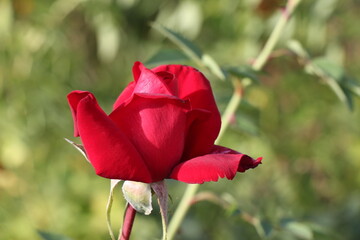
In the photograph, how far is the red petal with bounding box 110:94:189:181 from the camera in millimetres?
442

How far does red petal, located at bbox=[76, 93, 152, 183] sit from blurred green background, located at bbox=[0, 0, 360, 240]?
1.05 m

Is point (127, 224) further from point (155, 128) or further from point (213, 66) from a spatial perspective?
point (213, 66)

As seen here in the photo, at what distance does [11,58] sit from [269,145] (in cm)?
86

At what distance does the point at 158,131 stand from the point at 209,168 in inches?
2.0

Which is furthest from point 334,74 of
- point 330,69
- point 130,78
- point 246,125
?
point 130,78

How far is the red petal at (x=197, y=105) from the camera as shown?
1.51 feet

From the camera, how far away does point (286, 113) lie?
2137 mm

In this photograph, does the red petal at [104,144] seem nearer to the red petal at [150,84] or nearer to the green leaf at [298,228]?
the red petal at [150,84]

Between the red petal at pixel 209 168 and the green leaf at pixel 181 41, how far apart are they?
226mm

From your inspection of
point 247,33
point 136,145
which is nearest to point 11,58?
point 247,33

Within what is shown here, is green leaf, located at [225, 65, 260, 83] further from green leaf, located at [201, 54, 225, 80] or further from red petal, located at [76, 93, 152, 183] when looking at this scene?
red petal, located at [76, 93, 152, 183]

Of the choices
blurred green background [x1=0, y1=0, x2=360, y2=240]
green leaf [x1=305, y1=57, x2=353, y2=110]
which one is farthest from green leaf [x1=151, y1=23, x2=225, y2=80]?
blurred green background [x1=0, y1=0, x2=360, y2=240]

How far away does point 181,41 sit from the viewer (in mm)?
648

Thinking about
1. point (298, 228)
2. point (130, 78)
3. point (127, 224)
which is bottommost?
point (130, 78)
